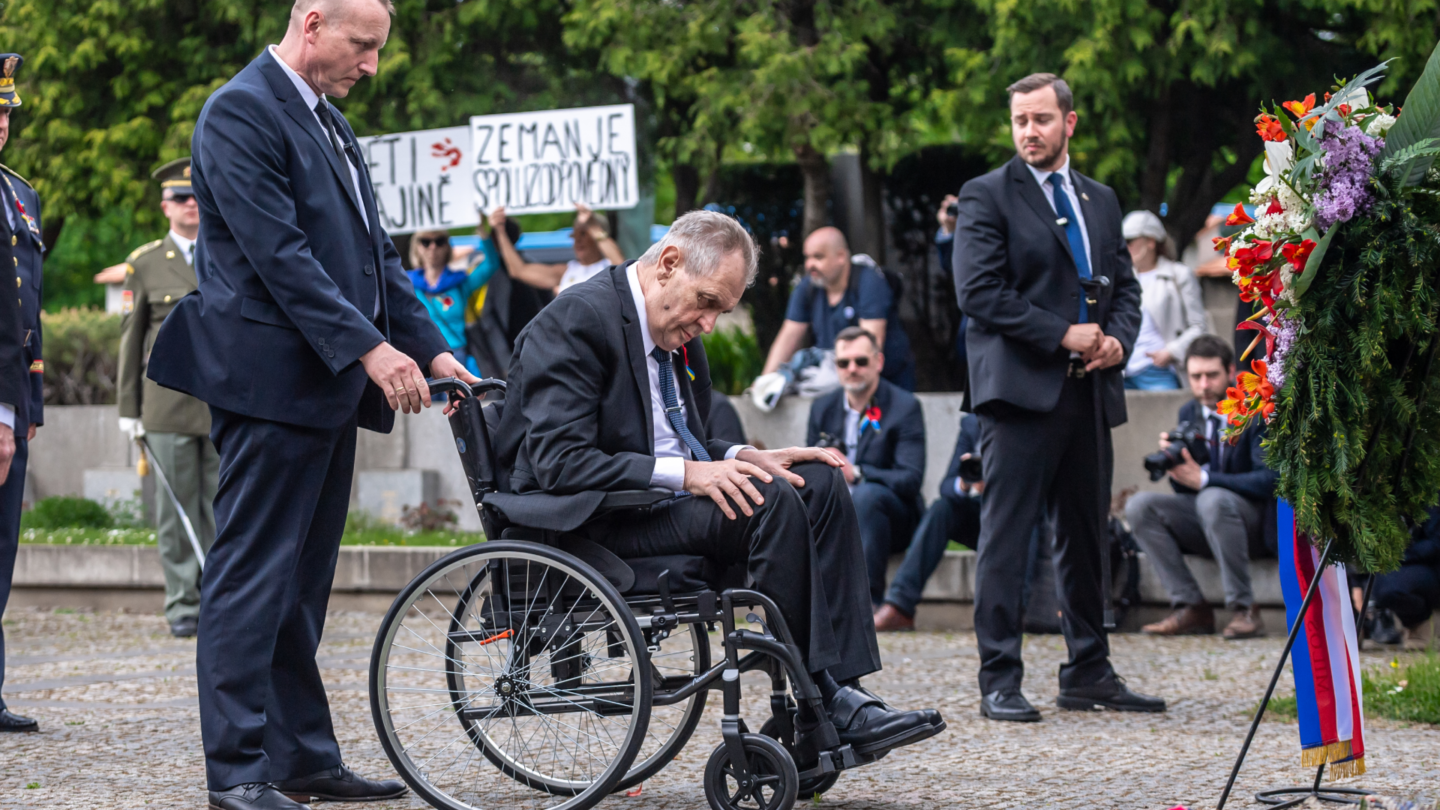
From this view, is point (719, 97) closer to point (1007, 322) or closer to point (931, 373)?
point (931, 373)

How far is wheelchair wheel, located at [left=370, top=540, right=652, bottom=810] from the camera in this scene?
12.5 feet

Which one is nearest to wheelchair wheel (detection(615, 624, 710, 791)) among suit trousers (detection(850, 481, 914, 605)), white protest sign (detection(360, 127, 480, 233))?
suit trousers (detection(850, 481, 914, 605))

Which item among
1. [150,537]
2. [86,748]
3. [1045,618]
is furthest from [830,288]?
[86,748]

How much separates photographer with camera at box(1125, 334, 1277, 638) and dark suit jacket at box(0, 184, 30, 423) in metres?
4.95

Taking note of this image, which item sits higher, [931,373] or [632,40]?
[632,40]

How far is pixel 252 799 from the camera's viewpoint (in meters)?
3.85

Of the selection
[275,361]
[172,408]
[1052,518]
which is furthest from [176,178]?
[1052,518]

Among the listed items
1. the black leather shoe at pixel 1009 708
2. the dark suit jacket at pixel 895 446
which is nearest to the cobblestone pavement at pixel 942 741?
the black leather shoe at pixel 1009 708

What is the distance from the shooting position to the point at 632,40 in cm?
1167

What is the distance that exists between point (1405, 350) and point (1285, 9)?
7561 mm

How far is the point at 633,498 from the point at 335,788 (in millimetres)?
1154

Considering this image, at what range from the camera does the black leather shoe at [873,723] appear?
147 inches

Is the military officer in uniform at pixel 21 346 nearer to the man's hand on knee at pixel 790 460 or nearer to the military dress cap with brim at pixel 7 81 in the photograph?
the military dress cap with brim at pixel 7 81

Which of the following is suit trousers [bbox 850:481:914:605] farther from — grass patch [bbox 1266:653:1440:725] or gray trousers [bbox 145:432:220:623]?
gray trousers [bbox 145:432:220:623]
